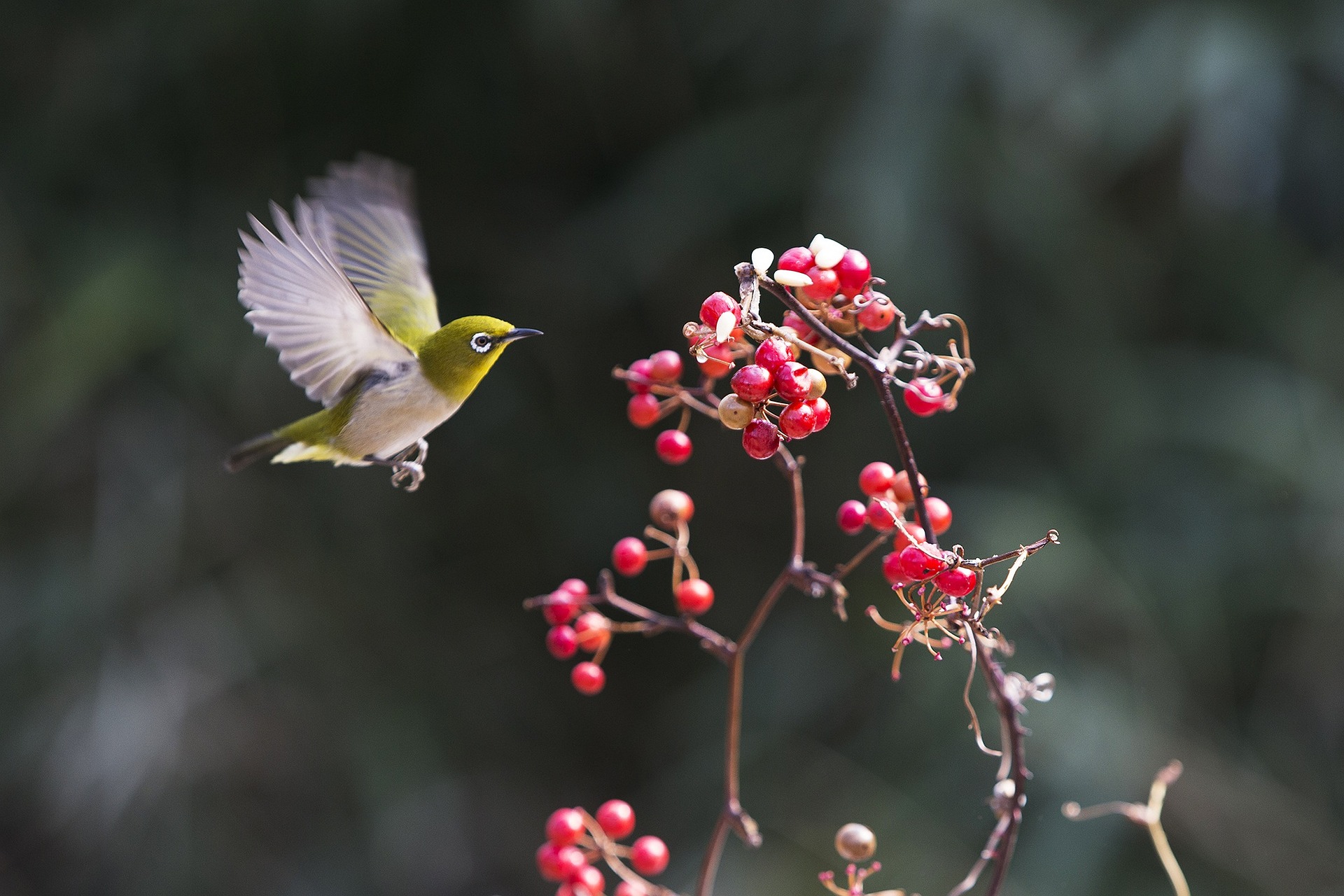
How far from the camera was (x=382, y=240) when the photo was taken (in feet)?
3.28

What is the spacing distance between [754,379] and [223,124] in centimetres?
191

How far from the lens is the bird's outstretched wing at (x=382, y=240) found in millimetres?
967

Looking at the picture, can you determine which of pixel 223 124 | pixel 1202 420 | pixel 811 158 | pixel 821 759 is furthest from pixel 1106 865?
pixel 223 124

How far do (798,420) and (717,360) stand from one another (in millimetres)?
46

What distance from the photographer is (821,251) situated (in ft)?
1.59

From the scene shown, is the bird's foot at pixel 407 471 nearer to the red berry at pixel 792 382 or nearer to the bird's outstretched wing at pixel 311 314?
the bird's outstretched wing at pixel 311 314

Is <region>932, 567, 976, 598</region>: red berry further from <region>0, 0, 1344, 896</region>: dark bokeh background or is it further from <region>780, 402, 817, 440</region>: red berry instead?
<region>0, 0, 1344, 896</region>: dark bokeh background

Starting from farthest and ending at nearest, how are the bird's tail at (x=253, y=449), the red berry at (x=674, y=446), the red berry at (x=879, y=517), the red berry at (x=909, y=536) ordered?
the bird's tail at (x=253, y=449) → the red berry at (x=674, y=446) → the red berry at (x=879, y=517) → the red berry at (x=909, y=536)

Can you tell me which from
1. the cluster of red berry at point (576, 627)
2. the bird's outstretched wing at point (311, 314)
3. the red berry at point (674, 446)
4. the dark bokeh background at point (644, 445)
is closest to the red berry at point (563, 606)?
the cluster of red berry at point (576, 627)

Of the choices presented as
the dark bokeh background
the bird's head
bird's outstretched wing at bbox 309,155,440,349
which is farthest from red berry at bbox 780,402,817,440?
the dark bokeh background

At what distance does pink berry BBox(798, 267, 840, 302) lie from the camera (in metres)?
0.49

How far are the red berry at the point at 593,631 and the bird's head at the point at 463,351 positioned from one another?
0.65 ft

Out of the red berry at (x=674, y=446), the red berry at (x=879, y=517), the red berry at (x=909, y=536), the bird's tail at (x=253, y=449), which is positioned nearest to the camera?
the red berry at (x=909, y=536)

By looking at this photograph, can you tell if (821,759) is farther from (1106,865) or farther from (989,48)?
(989,48)
